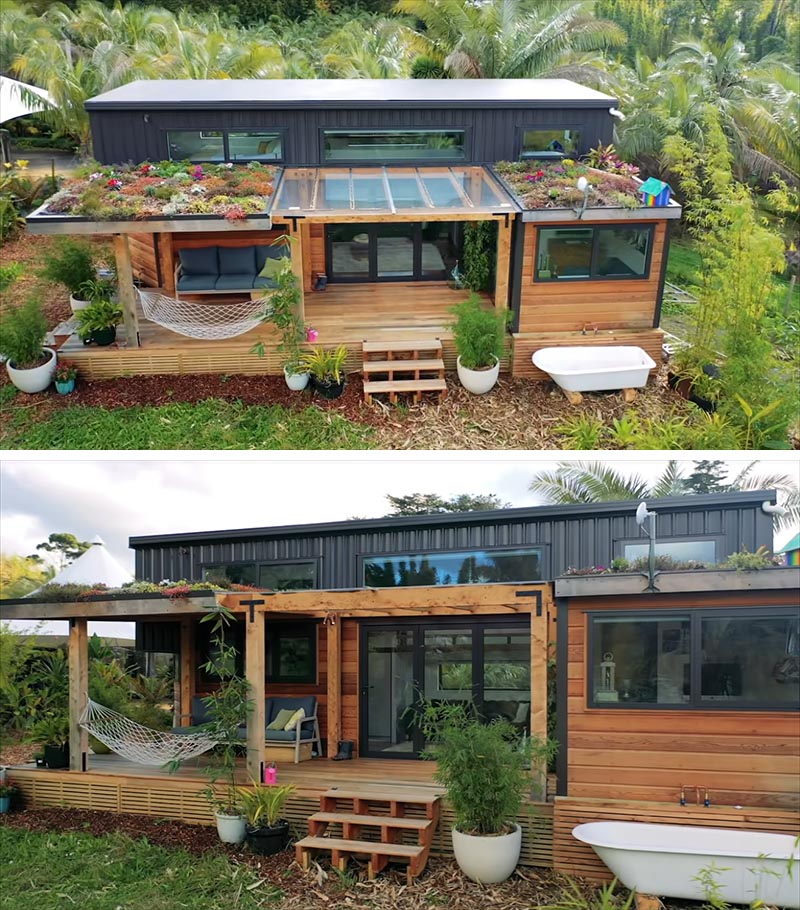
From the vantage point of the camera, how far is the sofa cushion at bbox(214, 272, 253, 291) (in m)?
9.95

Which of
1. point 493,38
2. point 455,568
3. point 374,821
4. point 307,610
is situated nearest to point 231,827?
point 374,821

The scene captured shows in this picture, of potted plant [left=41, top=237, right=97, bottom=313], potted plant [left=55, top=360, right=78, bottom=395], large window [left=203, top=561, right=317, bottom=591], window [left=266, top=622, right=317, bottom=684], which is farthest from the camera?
potted plant [left=41, top=237, right=97, bottom=313]

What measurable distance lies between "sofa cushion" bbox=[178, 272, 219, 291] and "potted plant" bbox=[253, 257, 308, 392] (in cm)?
133

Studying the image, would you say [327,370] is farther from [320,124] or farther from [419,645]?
[320,124]

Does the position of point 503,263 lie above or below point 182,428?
above

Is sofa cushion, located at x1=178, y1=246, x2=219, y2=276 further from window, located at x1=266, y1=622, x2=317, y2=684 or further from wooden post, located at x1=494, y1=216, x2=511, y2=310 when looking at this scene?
window, located at x1=266, y1=622, x2=317, y2=684

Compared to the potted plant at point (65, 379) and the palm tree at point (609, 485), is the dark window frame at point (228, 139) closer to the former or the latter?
the potted plant at point (65, 379)

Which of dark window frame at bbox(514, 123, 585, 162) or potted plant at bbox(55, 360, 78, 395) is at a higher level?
dark window frame at bbox(514, 123, 585, 162)

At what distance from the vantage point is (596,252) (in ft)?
29.8

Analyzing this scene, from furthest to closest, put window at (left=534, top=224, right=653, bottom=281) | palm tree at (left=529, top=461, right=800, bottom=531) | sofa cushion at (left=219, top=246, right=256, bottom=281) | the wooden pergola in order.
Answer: palm tree at (left=529, top=461, right=800, bottom=531)
sofa cushion at (left=219, top=246, right=256, bottom=281)
window at (left=534, top=224, right=653, bottom=281)
the wooden pergola

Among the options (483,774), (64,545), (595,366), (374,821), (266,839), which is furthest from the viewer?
(64,545)

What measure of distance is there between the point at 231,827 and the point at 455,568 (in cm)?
345

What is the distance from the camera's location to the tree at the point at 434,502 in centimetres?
2105

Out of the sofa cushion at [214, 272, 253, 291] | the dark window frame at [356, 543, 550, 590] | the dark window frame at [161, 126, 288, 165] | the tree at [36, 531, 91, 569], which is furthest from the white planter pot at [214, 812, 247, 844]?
the tree at [36, 531, 91, 569]
